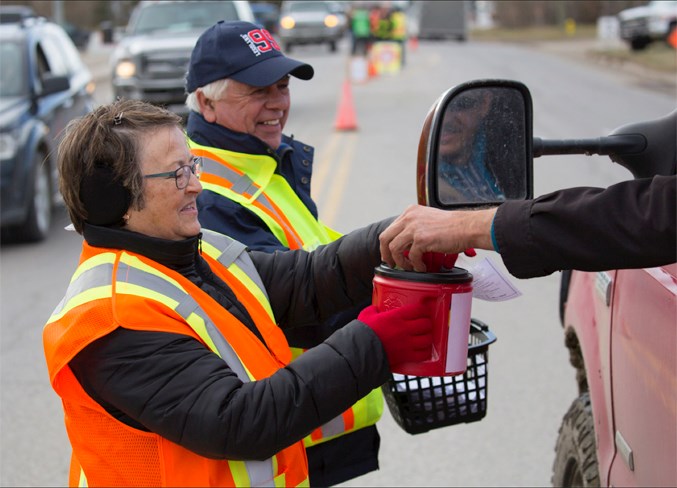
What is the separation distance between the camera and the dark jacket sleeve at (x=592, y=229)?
2.00 meters

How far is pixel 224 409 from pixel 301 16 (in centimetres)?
3906

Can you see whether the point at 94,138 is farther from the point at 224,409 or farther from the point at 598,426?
the point at 598,426

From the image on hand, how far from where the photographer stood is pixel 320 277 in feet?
9.64

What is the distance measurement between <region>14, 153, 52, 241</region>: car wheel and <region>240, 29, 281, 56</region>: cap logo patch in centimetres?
689

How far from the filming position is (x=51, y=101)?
1068 cm

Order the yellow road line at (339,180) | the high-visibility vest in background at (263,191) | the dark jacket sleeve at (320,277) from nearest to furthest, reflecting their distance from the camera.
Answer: the dark jacket sleeve at (320,277) → the high-visibility vest in background at (263,191) → the yellow road line at (339,180)

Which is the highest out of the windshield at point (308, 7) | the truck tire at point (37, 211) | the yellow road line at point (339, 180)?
the truck tire at point (37, 211)

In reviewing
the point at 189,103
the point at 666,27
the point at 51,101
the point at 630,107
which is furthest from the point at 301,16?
the point at 189,103

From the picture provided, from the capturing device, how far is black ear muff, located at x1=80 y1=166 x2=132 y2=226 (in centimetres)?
237

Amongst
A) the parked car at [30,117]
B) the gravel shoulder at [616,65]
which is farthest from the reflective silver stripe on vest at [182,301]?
the gravel shoulder at [616,65]

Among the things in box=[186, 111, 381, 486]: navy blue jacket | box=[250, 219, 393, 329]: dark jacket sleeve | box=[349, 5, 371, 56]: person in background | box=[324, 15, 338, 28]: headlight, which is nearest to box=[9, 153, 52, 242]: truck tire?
box=[186, 111, 381, 486]: navy blue jacket

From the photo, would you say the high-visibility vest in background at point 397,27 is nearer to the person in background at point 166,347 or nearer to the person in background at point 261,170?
the person in background at point 261,170

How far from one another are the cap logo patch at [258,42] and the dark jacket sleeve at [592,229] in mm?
1448

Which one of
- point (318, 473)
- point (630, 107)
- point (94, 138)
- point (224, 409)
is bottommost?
point (630, 107)
